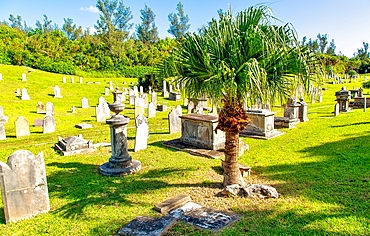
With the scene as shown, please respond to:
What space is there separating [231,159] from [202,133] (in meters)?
4.05

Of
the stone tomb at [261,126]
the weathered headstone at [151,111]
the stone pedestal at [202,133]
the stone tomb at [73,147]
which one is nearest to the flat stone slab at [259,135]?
the stone tomb at [261,126]

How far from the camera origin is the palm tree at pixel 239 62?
4844 mm

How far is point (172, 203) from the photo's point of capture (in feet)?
17.4

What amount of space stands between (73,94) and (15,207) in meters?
23.1

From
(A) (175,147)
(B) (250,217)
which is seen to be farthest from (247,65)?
(A) (175,147)

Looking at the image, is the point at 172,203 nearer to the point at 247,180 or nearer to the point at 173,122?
the point at 247,180

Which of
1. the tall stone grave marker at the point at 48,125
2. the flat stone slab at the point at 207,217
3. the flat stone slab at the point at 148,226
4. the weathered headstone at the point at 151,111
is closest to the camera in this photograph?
the flat stone slab at the point at 148,226

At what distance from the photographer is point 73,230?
15.1 ft

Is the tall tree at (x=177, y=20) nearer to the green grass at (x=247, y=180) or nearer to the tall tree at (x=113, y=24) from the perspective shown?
the tall tree at (x=113, y=24)

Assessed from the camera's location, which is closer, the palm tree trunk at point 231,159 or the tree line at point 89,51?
the palm tree trunk at point 231,159

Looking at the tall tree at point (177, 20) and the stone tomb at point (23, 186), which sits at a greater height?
the tall tree at point (177, 20)

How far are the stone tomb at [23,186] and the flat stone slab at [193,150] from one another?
5073 mm

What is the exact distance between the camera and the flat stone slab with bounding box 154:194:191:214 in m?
5.13

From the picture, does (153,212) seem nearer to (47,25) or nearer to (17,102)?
(17,102)
